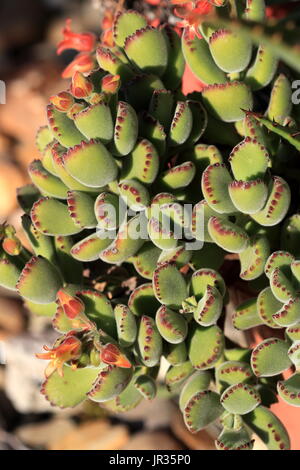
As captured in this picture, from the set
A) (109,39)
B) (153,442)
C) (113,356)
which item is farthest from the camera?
(153,442)

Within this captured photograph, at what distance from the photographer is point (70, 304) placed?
61cm

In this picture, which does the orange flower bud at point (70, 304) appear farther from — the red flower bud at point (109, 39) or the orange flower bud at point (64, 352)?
the red flower bud at point (109, 39)

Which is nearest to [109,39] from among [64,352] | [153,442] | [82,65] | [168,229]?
[82,65]

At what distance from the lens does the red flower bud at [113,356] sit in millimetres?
587

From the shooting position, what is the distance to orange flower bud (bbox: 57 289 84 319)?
2.00ft

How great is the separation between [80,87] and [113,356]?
28cm

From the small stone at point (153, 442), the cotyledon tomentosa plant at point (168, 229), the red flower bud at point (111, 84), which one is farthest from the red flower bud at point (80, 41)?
the small stone at point (153, 442)

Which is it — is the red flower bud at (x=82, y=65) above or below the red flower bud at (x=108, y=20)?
below

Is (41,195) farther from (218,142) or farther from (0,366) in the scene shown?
(0,366)

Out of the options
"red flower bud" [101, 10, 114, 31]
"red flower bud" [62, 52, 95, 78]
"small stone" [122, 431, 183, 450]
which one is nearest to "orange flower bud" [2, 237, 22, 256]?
"red flower bud" [62, 52, 95, 78]

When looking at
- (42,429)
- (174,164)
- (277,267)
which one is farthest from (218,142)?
(42,429)

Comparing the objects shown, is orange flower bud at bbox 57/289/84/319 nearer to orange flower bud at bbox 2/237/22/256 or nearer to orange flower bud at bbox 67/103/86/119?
orange flower bud at bbox 2/237/22/256

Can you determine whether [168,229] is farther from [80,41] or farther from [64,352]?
[80,41]

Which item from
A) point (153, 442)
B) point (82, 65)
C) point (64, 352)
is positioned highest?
point (82, 65)
